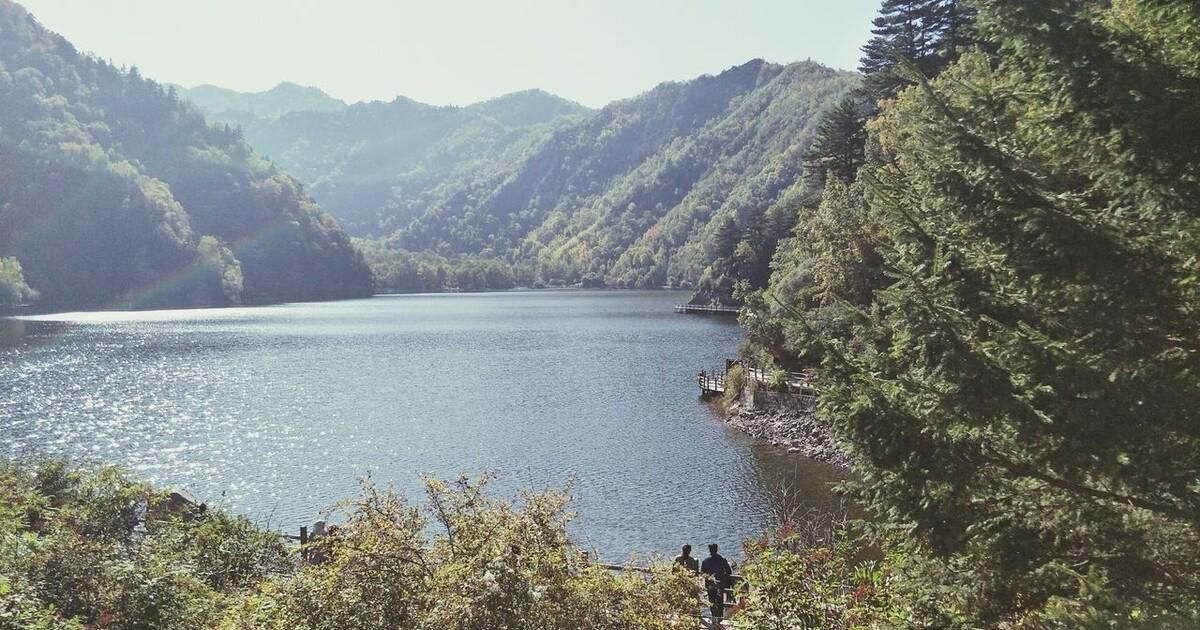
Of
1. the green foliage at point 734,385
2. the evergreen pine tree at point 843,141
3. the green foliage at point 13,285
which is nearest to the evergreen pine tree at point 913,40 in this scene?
the evergreen pine tree at point 843,141

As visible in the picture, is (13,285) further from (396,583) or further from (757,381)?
(396,583)

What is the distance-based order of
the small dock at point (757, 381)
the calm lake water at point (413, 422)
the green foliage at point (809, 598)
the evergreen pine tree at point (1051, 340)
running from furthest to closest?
the small dock at point (757, 381) → the calm lake water at point (413, 422) → the green foliage at point (809, 598) → the evergreen pine tree at point (1051, 340)

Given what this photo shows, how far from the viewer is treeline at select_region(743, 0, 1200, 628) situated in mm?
6621

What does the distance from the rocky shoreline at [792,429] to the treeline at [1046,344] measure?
79.7ft

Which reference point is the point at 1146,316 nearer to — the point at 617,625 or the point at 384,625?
the point at 617,625

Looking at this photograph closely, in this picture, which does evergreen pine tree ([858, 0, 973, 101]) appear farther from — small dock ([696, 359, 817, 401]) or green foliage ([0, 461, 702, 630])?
green foliage ([0, 461, 702, 630])

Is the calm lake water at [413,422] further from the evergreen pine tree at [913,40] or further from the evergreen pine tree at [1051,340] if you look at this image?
the evergreen pine tree at [913,40]

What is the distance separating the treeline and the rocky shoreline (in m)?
24.3

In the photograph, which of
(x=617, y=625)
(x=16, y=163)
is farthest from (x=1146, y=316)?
(x=16, y=163)

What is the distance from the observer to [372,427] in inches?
1738

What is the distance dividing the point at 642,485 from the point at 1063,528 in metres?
23.4

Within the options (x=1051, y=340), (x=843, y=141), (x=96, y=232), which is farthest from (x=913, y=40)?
(x=96, y=232)

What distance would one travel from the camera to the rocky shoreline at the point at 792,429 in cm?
3312

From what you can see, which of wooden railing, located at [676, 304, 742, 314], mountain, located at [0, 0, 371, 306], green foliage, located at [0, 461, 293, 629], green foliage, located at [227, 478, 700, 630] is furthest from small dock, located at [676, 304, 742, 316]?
green foliage, located at [227, 478, 700, 630]
